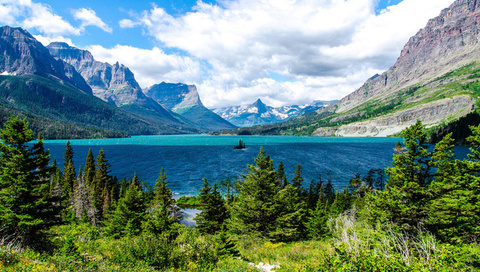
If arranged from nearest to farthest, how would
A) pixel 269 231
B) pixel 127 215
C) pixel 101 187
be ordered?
pixel 269 231
pixel 127 215
pixel 101 187

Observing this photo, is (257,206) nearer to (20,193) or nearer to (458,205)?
(458,205)

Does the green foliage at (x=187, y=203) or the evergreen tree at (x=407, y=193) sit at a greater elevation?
the evergreen tree at (x=407, y=193)

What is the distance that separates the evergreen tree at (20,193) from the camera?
18.2 meters

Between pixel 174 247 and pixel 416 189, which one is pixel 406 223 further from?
pixel 174 247

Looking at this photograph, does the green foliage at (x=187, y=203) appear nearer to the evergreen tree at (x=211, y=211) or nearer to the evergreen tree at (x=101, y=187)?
the evergreen tree at (x=101, y=187)

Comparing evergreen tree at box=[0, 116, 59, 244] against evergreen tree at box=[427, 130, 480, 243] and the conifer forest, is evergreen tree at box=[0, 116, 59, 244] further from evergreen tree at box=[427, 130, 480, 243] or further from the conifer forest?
evergreen tree at box=[427, 130, 480, 243]

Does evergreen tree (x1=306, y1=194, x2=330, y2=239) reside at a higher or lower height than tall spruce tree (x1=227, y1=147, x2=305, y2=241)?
lower

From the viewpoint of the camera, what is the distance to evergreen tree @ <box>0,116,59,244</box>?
59.6 ft

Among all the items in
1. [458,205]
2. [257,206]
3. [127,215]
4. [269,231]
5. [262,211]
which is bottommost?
[127,215]

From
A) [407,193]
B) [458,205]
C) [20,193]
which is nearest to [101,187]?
[20,193]

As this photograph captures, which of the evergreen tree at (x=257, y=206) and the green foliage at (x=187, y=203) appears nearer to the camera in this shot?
the evergreen tree at (x=257, y=206)

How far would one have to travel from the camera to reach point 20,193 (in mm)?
19594

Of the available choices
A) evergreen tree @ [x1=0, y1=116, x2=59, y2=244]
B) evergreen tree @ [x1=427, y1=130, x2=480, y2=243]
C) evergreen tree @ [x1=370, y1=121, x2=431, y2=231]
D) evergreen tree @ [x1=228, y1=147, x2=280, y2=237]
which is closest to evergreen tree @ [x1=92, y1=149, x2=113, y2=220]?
evergreen tree @ [x1=0, y1=116, x2=59, y2=244]

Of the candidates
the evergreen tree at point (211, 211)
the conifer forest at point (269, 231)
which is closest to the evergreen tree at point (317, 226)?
the conifer forest at point (269, 231)
